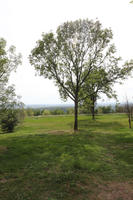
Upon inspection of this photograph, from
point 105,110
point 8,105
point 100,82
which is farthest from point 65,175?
point 105,110

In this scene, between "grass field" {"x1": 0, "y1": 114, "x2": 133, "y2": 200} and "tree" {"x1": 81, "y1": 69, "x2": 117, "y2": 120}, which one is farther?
"tree" {"x1": 81, "y1": 69, "x2": 117, "y2": 120}

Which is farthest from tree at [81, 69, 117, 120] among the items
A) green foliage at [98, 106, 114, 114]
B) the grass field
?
green foliage at [98, 106, 114, 114]

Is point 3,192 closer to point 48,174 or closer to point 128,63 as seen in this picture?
point 48,174

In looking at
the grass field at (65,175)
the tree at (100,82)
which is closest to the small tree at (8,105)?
Answer: the grass field at (65,175)

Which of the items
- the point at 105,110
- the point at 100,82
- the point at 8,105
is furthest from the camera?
the point at 105,110

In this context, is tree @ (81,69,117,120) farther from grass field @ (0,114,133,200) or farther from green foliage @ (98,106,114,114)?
green foliage @ (98,106,114,114)

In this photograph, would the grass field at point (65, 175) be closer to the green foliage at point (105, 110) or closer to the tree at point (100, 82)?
the tree at point (100, 82)

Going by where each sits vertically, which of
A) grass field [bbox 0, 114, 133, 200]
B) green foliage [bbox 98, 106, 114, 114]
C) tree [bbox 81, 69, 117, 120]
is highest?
tree [bbox 81, 69, 117, 120]

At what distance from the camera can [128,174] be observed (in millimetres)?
8258

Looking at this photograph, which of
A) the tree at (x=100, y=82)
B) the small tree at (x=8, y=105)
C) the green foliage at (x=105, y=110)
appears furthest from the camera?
the green foliage at (x=105, y=110)

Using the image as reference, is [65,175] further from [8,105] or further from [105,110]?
[105,110]

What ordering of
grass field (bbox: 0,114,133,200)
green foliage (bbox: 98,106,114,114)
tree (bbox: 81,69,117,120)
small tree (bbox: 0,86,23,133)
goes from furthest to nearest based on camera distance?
green foliage (bbox: 98,106,114,114) → tree (bbox: 81,69,117,120) → small tree (bbox: 0,86,23,133) → grass field (bbox: 0,114,133,200)

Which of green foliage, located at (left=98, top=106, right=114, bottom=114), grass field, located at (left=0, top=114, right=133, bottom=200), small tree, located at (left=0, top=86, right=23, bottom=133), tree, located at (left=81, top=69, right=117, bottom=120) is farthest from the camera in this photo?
green foliage, located at (left=98, top=106, right=114, bottom=114)

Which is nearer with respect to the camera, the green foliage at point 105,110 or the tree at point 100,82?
the tree at point 100,82
